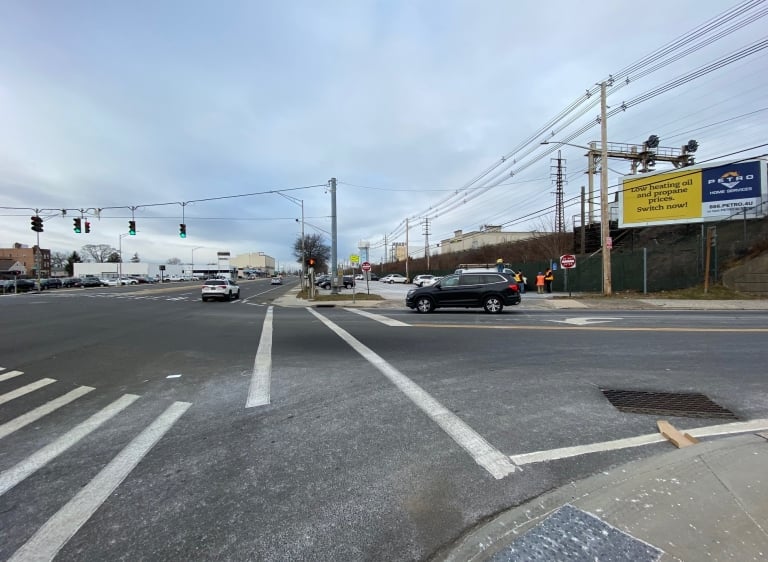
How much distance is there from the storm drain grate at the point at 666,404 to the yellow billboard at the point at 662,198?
25487mm

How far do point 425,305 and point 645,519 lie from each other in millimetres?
15017

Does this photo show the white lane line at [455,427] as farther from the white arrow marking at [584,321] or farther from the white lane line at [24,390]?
the white arrow marking at [584,321]

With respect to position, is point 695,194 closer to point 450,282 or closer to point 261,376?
point 450,282

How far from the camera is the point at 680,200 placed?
83.5 ft

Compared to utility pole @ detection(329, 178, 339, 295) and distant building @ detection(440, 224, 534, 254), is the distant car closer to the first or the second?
utility pole @ detection(329, 178, 339, 295)

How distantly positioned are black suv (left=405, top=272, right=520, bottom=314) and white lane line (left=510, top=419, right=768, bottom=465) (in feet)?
41.4

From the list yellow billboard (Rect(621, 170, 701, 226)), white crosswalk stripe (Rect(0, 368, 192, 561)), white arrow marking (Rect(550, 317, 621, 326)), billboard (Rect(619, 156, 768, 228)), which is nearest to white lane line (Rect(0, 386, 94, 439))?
white crosswalk stripe (Rect(0, 368, 192, 561))

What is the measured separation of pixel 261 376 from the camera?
6613 millimetres

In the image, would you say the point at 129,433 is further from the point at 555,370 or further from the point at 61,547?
the point at 555,370

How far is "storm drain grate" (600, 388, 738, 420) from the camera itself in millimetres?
4590

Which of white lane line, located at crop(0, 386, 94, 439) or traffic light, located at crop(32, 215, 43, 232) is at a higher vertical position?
traffic light, located at crop(32, 215, 43, 232)

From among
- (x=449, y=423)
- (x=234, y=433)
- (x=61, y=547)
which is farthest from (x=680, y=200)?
(x=61, y=547)

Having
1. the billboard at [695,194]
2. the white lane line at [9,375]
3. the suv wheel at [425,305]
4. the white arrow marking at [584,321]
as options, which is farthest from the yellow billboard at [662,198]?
the white lane line at [9,375]

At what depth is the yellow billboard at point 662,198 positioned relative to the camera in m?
25.1
